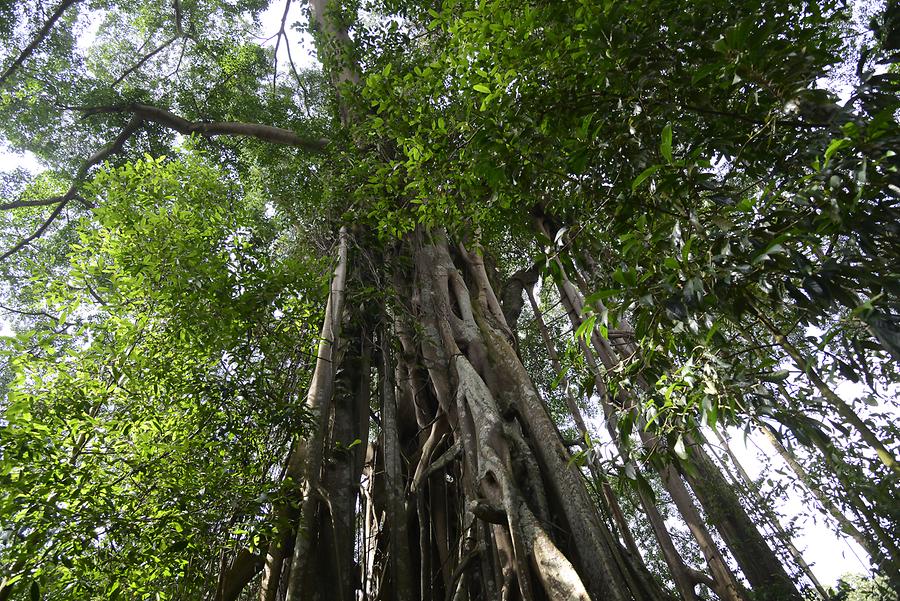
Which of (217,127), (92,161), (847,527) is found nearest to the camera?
(847,527)

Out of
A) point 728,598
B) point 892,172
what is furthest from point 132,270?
point 728,598


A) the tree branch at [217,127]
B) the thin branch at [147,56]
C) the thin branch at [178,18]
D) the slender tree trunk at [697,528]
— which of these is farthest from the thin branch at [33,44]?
the slender tree trunk at [697,528]

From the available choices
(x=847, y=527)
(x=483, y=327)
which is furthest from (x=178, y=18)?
(x=847, y=527)

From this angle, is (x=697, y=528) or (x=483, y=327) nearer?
(x=697, y=528)

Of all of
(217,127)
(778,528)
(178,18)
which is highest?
(178,18)

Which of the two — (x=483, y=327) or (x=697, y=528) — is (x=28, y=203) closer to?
(x=483, y=327)

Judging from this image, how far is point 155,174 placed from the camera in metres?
3.03

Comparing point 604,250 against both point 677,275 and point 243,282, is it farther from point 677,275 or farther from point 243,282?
point 243,282

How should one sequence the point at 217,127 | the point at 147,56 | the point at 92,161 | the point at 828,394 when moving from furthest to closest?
the point at 147,56
the point at 92,161
the point at 217,127
the point at 828,394

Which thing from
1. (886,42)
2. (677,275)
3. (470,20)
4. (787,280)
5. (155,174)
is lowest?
(787,280)

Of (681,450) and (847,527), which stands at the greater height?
(847,527)

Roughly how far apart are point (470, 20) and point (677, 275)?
1323 mm

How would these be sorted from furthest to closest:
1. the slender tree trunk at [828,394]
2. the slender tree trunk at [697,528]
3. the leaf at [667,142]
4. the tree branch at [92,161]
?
1. the tree branch at [92,161]
2. the slender tree trunk at [697,528]
3. the leaf at [667,142]
4. the slender tree trunk at [828,394]

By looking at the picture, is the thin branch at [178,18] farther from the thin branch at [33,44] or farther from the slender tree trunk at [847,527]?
the slender tree trunk at [847,527]
